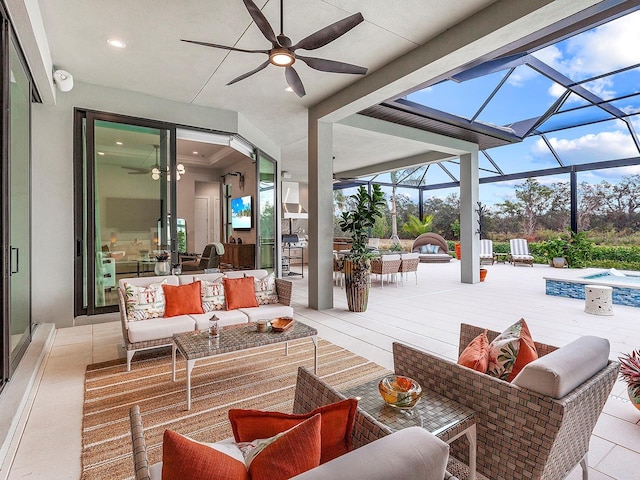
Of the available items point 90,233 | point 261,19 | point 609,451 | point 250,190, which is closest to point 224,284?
point 90,233

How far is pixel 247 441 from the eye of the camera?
1.20 meters

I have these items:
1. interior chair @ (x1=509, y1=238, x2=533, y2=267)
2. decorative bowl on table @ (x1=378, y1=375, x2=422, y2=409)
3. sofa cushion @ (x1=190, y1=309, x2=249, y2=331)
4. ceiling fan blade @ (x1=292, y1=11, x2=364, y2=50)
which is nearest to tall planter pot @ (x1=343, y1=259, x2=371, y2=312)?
sofa cushion @ (x1=190, y1=309, x2=249, y2=331)

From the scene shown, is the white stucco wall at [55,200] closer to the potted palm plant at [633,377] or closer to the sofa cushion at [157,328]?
the sofa cushion at [157,328]

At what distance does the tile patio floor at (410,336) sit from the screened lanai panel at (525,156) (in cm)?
463

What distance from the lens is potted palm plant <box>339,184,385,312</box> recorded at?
5.42m

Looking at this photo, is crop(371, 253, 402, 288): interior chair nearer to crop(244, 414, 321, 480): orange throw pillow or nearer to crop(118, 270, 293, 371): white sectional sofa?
crop(118, 270, 293, 371): white sectional sofa

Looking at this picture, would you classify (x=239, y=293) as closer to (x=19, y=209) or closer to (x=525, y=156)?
(x=19, y=209)

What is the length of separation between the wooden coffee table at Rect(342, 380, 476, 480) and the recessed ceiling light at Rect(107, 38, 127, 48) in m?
4.04

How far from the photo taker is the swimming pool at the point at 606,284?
5813mm

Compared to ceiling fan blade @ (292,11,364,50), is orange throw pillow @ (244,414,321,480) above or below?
below

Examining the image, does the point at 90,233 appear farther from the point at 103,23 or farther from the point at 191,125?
the point at 103,23

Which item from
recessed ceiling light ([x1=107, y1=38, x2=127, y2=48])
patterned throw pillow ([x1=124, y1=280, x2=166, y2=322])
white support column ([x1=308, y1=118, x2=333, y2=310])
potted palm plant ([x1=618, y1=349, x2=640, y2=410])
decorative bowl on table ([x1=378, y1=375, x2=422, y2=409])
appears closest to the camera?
decorative bowl on table ([x1=378, y1=375, x2=422, y2=409])

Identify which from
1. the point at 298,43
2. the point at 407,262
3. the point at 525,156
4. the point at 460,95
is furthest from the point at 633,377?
the point at 525,156

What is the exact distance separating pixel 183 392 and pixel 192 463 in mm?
2198
